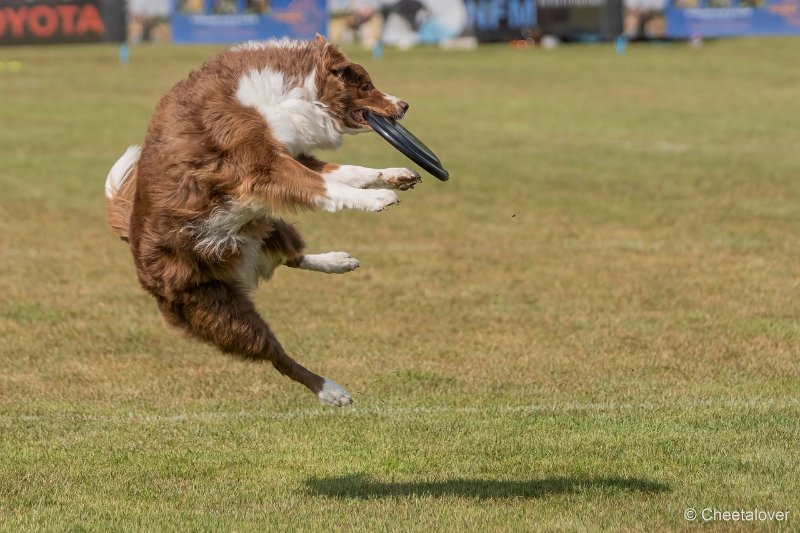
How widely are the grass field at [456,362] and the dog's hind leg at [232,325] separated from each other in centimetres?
50

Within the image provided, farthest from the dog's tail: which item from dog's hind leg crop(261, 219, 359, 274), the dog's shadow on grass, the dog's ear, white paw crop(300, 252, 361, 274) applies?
the dog's shadow on grass

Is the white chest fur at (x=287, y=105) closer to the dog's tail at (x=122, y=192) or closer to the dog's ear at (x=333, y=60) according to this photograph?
the dog's ear at (x=333, y=60)

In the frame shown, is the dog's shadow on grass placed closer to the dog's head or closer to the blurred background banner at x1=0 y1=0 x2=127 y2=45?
the dog's head

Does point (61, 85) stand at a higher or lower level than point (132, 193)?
lower

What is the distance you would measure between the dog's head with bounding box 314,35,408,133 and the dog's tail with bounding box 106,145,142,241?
1.26 m

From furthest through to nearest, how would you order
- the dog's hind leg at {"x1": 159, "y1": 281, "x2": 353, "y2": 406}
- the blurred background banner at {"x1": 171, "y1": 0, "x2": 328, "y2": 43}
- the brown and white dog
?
the blurred background banner at {"x1": 171, "y1": 0, "x2": 328, "y2": 43}, the dog's hind leg at {"x1": 159, "y1": 281, "x2": 353, "y2": 406}, the brown and white dog

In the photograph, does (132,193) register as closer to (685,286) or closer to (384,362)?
(384,362)

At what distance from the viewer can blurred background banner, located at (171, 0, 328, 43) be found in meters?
38.3

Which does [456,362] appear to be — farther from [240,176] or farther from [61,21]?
[61,21]

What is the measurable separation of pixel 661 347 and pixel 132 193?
429cm

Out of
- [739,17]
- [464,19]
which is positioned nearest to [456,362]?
[739,17]

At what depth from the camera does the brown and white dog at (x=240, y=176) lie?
21.1ft

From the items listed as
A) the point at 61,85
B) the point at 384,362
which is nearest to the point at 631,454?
the point at 384,362

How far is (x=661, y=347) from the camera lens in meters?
9.53
